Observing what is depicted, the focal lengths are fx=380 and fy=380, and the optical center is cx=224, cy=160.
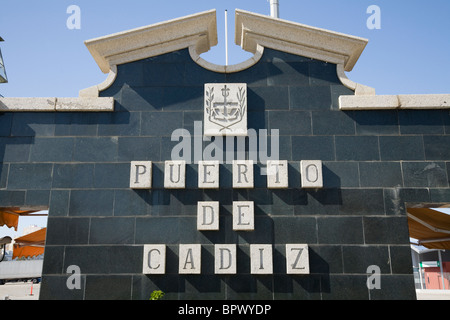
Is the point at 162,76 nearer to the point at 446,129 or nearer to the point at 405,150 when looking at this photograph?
the point at 405,150

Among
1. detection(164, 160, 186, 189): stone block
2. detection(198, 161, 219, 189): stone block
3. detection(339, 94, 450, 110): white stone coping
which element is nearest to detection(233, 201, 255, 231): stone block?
detection(198, 161, 219, 189): stone block

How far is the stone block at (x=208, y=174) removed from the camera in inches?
343

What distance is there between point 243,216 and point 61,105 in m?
5.22

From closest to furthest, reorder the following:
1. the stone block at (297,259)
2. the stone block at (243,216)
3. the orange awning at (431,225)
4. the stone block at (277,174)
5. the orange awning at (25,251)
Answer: the stone block at (297,259) < the stone block at (243,216) < the stone block at (277,174) < the orange awning at (431,225) < the orange awning at (25,251)

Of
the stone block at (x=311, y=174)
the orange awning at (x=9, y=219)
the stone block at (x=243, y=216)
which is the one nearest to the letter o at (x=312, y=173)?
the stone block at (x=311, y=174)

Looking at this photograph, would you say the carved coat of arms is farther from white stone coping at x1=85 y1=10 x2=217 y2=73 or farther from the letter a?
the letter a

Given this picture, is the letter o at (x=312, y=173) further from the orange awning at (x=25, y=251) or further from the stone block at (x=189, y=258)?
the orange awning at (x=25, y=251)

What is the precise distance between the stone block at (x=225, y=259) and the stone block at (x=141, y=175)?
217cm

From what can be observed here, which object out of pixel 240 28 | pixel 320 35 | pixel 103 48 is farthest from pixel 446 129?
pixel 103 48

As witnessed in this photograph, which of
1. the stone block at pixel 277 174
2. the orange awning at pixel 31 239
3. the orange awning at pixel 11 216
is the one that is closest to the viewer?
the stone block at pixel 277 174

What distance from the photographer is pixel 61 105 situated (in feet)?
30.7

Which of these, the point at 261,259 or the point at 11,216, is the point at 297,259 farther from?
the point at 11,216

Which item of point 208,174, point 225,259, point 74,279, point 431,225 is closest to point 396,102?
point 431,225

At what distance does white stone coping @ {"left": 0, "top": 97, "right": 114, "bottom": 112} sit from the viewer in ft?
30.6
